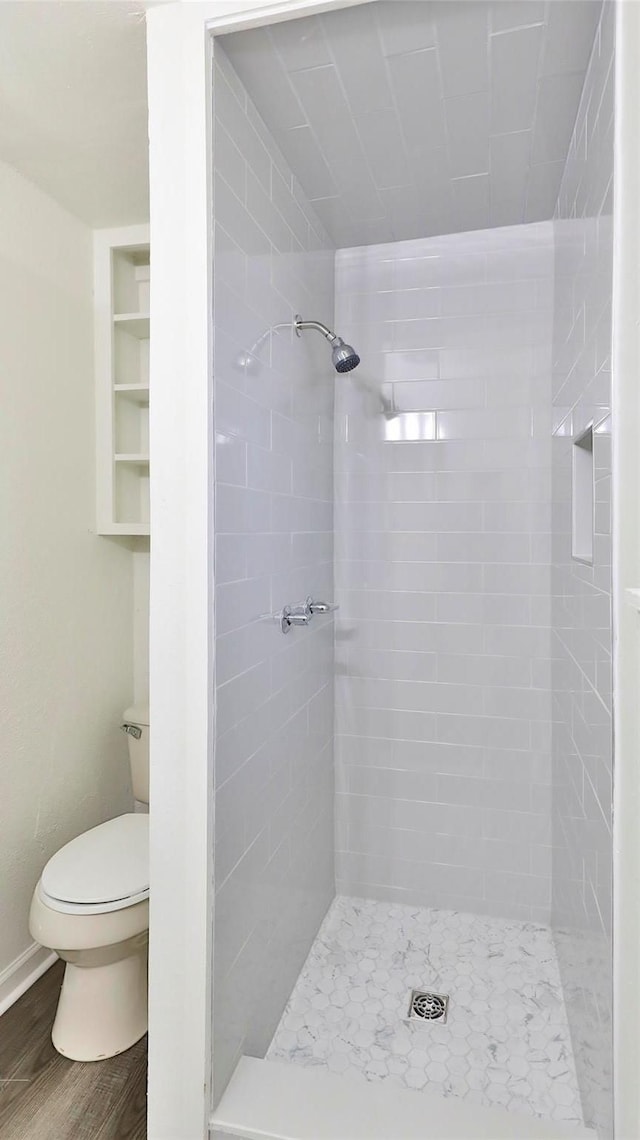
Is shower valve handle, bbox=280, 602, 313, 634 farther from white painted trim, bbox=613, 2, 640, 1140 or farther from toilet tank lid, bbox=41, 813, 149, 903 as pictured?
white painted trim, bbox=613, 2, 640, 1140

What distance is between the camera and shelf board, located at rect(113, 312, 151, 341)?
2377mm

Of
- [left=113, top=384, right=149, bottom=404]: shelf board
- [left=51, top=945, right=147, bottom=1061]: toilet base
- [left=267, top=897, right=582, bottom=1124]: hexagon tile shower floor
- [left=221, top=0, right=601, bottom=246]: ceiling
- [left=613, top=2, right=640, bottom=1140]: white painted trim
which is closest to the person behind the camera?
[left=613, top=2, right=640, bottom=1140]: white painted trim

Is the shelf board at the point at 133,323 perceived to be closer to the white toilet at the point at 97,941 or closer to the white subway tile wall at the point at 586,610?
the white subway tile wall at the point at 586,610

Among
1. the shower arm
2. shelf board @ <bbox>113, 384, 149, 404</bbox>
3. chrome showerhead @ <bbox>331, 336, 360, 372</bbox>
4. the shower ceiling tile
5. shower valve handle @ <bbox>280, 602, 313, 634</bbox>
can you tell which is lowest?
shower valve handle @ <bbox>280, 602, 313, 634</bbox>

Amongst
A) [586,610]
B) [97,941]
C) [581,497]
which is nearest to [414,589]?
[581,497]

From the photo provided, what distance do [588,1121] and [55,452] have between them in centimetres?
225

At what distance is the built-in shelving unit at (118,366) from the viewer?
2.40 metres

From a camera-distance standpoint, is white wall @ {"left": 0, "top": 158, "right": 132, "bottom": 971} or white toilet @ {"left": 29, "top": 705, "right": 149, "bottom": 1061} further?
white wall @ {"left": 0, "top": 158, "right": 132, "bottom": 971}

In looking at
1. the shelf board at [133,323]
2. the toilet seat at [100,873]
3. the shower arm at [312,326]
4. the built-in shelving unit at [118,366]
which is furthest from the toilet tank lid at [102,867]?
the shelf board at [133,323]

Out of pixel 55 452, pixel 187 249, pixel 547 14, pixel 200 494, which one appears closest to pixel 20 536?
pixel 55 452

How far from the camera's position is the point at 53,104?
1693mm

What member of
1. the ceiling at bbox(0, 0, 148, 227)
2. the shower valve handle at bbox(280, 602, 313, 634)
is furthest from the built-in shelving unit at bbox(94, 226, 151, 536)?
the shower valve handle at bbox(280, 602, 313, 634)

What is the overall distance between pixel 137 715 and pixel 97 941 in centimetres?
80

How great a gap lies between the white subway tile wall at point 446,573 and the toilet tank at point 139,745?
684 millimetres
